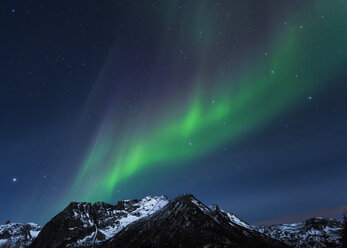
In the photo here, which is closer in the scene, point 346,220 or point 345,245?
point 345,245

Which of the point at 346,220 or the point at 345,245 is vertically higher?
the point at 346,220

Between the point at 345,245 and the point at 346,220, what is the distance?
512 inches

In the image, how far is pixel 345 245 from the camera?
101m

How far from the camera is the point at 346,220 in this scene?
110812mm
